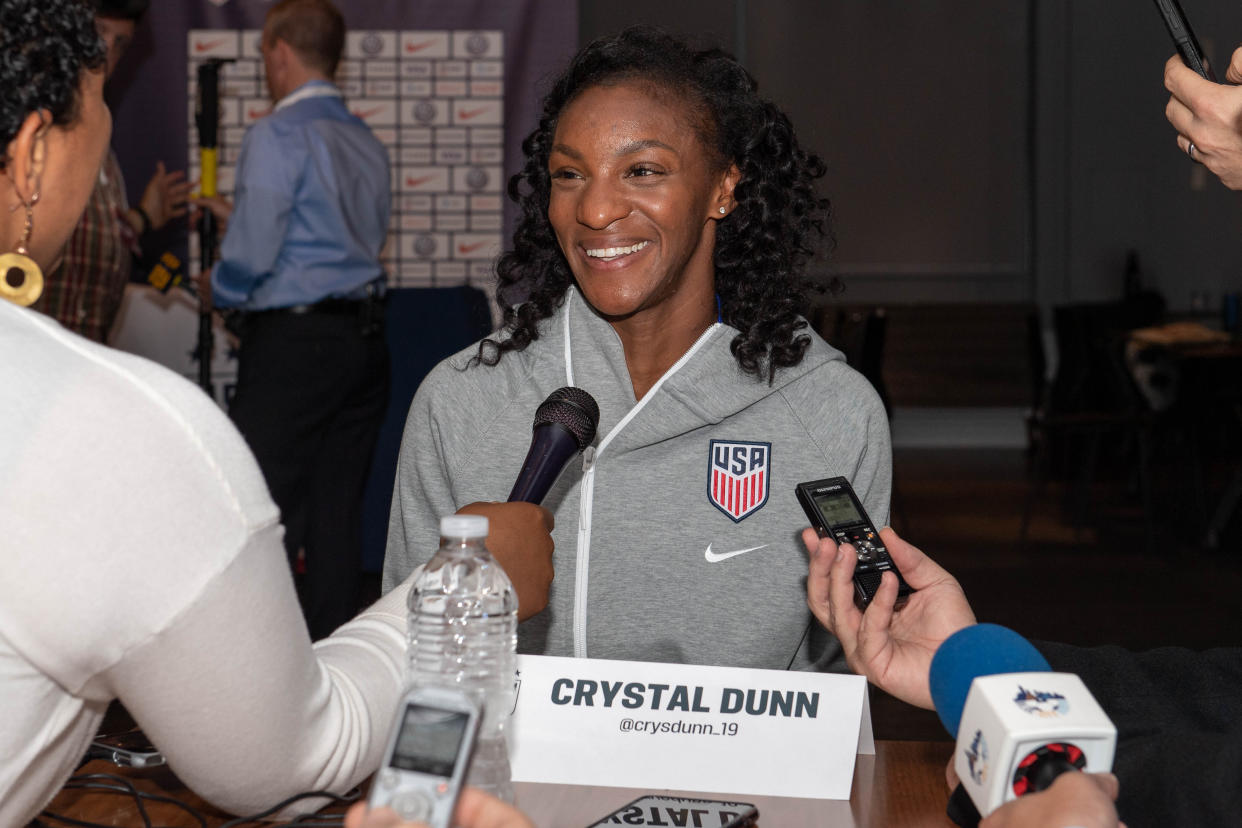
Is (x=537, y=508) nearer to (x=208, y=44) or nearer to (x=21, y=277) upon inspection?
(x=21, y=277)

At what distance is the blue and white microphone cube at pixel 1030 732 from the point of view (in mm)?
843

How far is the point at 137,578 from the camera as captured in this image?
31.2 inches

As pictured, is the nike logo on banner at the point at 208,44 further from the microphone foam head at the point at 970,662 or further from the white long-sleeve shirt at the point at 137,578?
the microphone foam head at the point at 970,662

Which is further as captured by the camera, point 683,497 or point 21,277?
point 683,497

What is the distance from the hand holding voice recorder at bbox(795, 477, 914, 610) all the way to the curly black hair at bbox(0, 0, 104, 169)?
781 mm

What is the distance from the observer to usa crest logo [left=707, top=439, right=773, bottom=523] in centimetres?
173

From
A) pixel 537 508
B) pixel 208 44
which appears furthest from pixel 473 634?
pixel 208 44

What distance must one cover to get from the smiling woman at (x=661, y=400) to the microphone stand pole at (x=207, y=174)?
233 centimetres

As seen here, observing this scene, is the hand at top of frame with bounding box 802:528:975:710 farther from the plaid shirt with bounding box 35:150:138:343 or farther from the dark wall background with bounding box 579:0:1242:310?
the dark wall background with bounding box 579:0:1242:310

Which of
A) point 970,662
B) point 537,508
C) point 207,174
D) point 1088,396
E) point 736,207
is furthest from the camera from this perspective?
point 1088,396

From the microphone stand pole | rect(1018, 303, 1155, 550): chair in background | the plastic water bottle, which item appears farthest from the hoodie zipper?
rect(1018, 303, 1155, 550): chair in background

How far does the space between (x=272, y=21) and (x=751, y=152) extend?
8.14 feet

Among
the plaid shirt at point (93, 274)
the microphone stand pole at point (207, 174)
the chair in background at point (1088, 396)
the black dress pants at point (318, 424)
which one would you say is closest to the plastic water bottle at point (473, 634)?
the plaid shirt at point (93, 274)

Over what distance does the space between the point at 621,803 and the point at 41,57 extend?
2.61 ft
